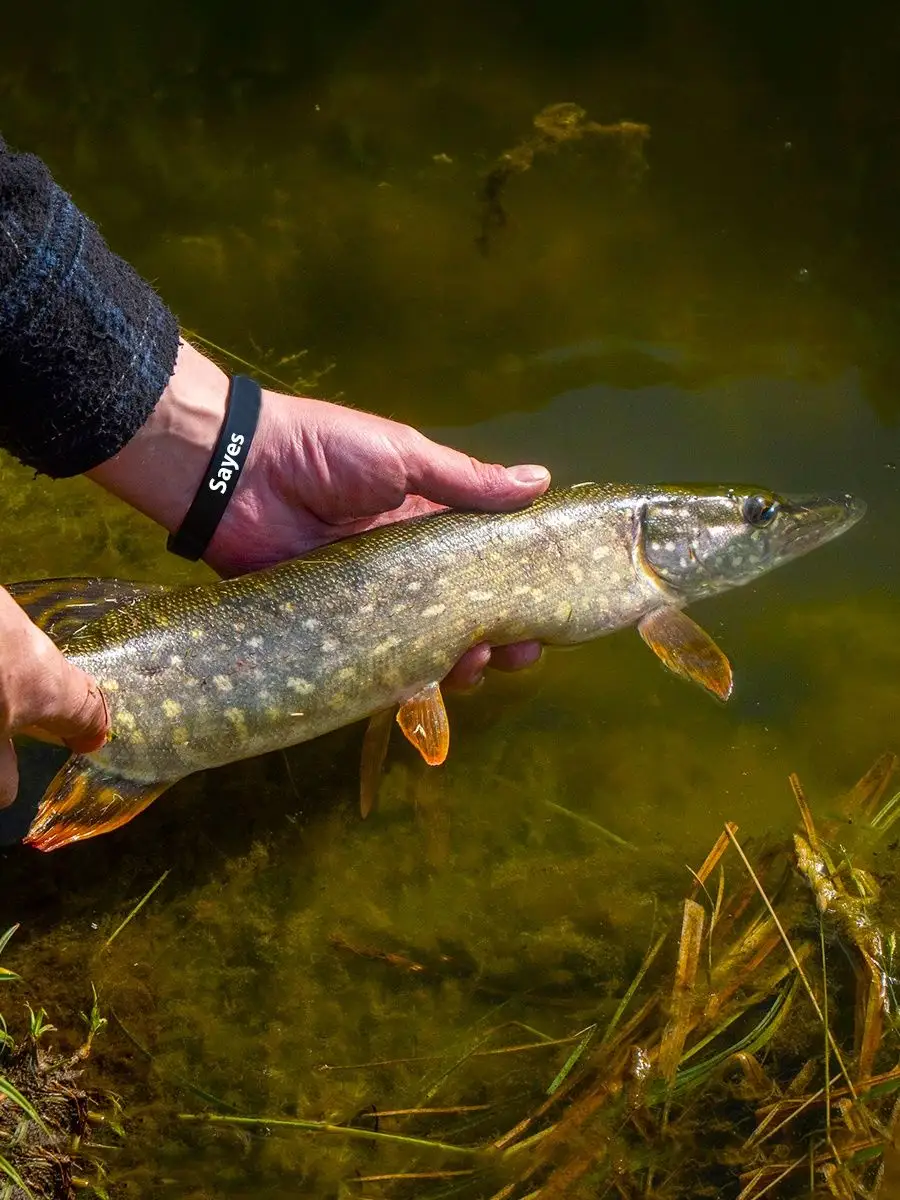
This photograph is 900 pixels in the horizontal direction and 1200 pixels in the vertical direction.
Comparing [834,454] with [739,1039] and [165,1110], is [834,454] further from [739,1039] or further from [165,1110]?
[165,1110]

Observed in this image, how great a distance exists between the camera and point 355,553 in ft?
8.62

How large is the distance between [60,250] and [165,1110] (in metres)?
2.08

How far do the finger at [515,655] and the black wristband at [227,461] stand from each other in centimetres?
84

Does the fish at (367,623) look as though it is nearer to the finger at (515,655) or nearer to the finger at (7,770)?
the finger at (515,655)

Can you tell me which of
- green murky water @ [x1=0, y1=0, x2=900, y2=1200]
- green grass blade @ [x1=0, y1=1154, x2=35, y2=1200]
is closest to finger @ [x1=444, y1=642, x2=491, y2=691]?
green murky water @ [x1=0, y1=0, x2=900, y2=1200]

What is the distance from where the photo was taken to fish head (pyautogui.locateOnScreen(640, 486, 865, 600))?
9.59 ft

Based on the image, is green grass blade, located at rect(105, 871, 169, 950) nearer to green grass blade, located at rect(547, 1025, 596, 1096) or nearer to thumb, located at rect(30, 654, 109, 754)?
thumb, located at rect(30, 654, 109, 754)

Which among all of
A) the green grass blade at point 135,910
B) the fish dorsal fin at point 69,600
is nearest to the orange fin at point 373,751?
the green grass blade at point 135,910

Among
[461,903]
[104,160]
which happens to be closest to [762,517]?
[461,903]

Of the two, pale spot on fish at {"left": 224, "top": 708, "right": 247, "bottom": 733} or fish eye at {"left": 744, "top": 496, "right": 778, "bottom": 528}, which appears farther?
fish eye at {"left": 744, "top": 496, "right": 778, "bottom": 528}

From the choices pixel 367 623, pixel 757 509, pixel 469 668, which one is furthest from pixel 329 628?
pixel 757 509

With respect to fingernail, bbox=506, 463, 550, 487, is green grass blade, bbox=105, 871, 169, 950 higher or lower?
lower

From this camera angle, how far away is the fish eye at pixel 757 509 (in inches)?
117

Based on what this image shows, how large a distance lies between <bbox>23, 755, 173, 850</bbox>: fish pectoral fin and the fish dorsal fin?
32 cm
